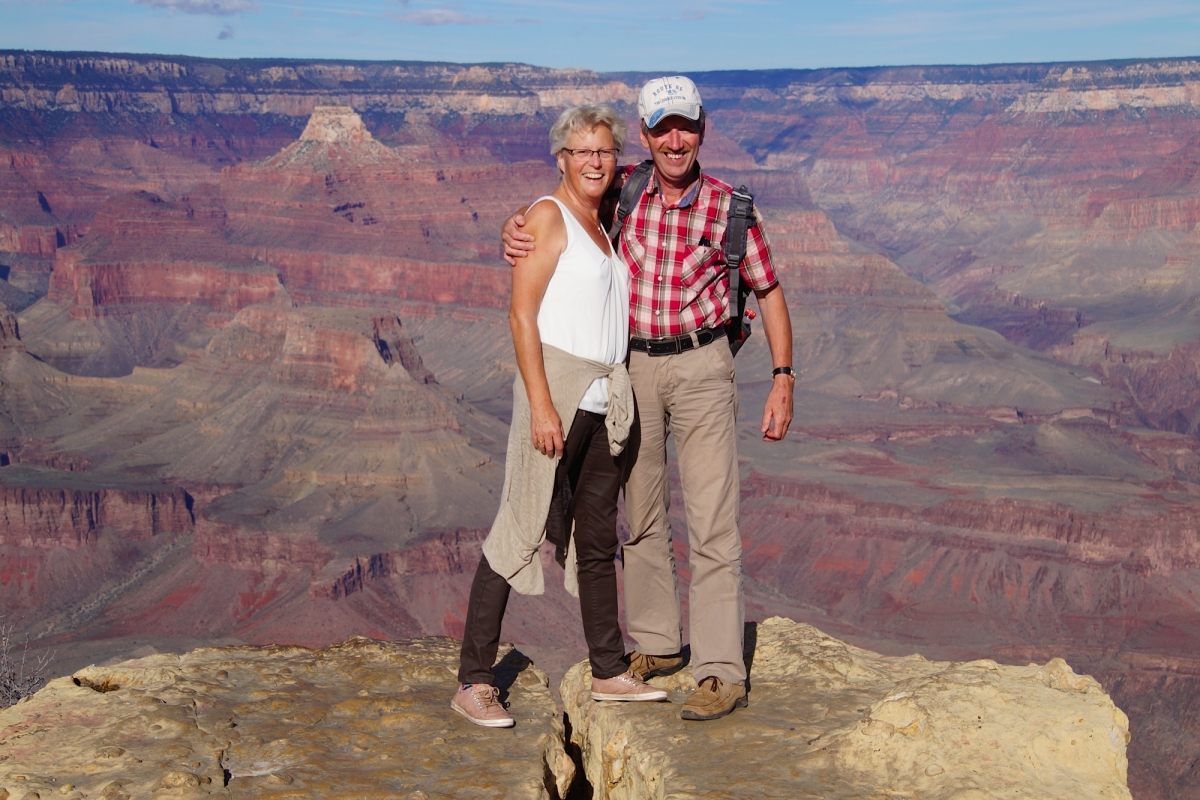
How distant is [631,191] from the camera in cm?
869

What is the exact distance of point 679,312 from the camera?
875 centimetres

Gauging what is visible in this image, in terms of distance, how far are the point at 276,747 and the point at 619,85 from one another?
194 m

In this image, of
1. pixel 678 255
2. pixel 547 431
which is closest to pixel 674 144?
pixel 678 255

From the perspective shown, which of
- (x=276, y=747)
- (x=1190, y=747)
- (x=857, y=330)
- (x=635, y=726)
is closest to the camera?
(x=276, y=747)

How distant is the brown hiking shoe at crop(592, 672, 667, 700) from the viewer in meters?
8.98

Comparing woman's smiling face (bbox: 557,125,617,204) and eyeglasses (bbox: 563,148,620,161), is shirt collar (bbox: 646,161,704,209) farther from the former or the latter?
eyeglasses (bbox: 563,148,620,161)

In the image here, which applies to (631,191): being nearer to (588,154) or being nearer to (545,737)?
(588,154)

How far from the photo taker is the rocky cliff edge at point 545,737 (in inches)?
294

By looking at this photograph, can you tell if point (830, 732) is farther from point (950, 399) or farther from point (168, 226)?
point (168, 226)

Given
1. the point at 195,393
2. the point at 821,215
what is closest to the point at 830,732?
the point at 195,393

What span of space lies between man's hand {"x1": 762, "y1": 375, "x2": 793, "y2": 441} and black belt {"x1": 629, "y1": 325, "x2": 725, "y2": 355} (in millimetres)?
571

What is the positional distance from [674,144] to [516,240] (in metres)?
1.25

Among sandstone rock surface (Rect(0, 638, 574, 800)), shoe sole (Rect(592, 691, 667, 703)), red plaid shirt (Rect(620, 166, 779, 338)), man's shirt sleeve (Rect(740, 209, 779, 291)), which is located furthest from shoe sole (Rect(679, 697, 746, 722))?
man's shirt sleeve (Rect(740, 209, 779, 291))

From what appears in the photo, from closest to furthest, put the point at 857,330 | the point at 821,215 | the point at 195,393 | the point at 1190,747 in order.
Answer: the point at 1190,747
the point at 195,393
the point at 857,330
the point at 821,215
